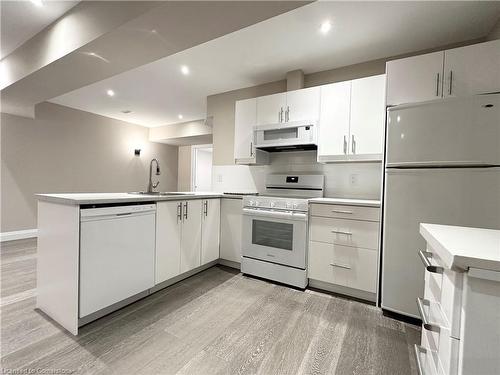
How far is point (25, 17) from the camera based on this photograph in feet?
6.76

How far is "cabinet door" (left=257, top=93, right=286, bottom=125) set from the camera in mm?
→ 2666

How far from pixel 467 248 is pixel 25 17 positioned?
350 centimetres

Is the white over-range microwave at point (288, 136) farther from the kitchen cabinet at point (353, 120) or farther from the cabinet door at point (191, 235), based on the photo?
the cabinet door at point (191, 235)

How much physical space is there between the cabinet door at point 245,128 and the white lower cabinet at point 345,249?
45.4 inches

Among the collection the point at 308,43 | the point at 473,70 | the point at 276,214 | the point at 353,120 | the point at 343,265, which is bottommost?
the point at 343,265

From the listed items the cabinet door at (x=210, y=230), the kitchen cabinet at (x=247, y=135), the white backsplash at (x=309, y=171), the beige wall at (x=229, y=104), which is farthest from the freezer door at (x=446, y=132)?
the cabinet door at (x=210, y=230)

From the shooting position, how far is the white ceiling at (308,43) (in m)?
1.82

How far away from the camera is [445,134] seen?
1621mm

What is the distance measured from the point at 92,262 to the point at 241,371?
3.93ft

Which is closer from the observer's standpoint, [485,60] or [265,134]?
[485,60]

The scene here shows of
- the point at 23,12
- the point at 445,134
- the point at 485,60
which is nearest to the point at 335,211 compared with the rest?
the point at 445,134

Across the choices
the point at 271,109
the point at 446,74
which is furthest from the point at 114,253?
the point at 446,74

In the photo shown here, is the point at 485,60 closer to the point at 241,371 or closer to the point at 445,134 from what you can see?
the point at 445,134

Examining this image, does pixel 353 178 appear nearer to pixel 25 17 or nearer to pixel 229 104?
pixel 229 104
